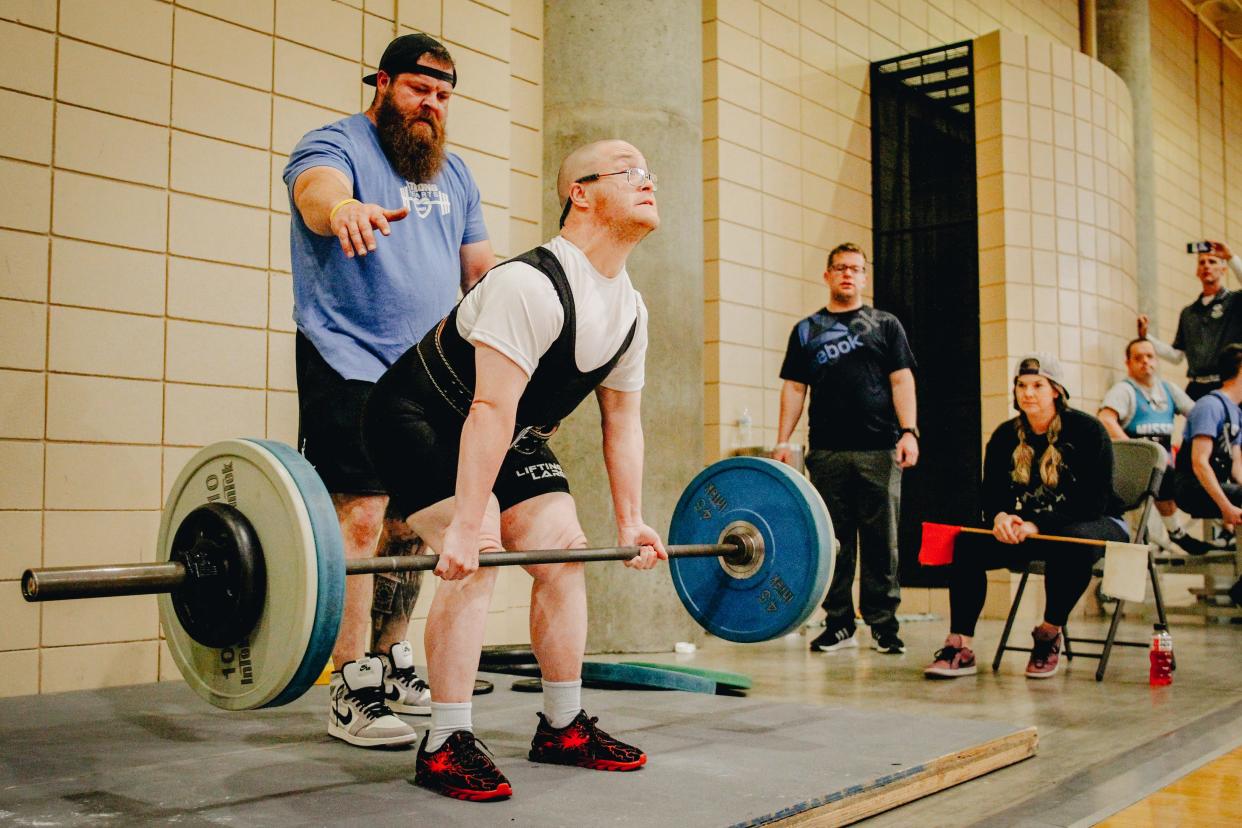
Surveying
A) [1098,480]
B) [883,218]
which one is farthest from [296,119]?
[883,218]

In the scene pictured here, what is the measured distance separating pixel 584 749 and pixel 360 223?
1077 mm

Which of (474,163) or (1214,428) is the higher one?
(474,163)

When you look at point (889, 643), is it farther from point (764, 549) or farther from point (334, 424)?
point (334, 424)

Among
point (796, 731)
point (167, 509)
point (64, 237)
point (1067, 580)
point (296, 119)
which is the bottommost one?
point (796, 731)

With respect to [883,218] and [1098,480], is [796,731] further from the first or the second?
[883,218]

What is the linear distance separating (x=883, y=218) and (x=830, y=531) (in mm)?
4132

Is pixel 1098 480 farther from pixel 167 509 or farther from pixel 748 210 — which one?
pixel 167 509

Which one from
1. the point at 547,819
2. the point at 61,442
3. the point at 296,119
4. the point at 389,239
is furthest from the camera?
the point at 296,119

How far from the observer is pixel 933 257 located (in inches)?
244

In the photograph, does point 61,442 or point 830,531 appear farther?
point 61,442

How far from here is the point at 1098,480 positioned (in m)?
3.75

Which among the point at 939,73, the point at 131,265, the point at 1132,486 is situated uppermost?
the point at 939,73

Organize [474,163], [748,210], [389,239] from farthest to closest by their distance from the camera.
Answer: [748,210]
[474,163]
[389,239]

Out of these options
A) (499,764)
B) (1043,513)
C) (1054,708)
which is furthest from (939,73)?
(499,764)
